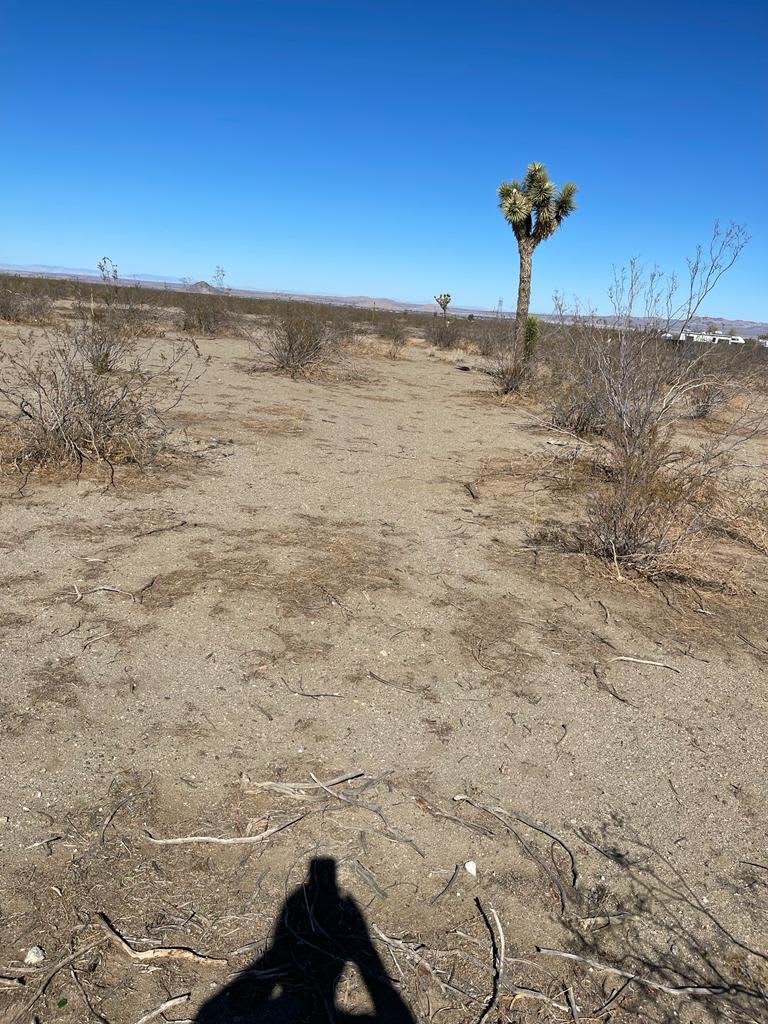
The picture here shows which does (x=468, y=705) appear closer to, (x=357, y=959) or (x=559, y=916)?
(x=559, y=916)

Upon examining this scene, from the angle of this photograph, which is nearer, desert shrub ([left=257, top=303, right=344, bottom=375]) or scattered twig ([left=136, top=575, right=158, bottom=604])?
scattered twig ([left=136, top=575, right=158, bottom=604])

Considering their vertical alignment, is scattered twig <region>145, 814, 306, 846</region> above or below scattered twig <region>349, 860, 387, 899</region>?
above

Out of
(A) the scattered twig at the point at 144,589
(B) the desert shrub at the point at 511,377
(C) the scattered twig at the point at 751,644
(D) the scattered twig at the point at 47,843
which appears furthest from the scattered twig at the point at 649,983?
(B) the desert shrub at the point at 511,377

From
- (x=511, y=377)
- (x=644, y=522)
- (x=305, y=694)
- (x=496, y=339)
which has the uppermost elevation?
Answer: (x=496, y=339)

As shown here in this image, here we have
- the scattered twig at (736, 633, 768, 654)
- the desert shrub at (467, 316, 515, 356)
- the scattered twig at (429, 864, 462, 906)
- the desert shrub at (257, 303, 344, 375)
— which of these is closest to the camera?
the scattered twig at (429, 864, 462, 906)

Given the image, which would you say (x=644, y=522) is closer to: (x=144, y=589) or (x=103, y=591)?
(x=144, y=589)

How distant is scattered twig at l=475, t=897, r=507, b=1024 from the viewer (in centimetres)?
188

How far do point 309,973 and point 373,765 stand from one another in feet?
3.05

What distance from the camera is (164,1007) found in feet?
5.98

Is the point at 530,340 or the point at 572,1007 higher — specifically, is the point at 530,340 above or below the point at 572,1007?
above

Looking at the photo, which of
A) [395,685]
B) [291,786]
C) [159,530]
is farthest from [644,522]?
[159,530]

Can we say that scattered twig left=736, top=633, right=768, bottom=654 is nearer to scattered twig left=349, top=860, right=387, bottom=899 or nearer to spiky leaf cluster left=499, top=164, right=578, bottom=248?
scattered twig left=349, top=860, right=387, bottom=899

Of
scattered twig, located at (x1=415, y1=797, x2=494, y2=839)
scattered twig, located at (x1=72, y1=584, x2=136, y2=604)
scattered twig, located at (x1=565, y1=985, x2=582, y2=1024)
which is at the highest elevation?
scattered twig, located at (x1=72, y1=584, x2=136, y2=604)

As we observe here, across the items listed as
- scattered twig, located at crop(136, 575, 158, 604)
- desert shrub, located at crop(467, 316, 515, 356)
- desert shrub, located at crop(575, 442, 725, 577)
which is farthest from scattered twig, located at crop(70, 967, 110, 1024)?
desert shrub, located at crop(467, 316, 515, 356)
